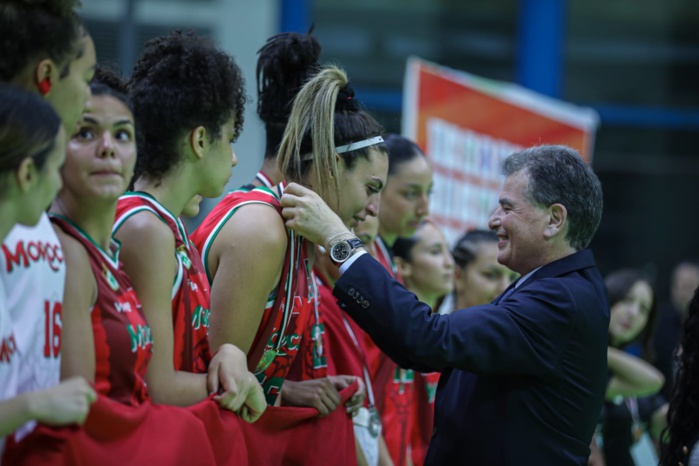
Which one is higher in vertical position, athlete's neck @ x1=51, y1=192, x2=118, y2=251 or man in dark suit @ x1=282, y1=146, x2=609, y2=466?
athlete's neck @ x1=51, y1=192, x2=118, y2=251

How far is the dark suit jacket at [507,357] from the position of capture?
9.29 ft

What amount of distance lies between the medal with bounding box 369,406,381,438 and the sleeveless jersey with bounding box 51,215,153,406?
1.44 m

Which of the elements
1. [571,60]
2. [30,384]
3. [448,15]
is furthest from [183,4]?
[30,384]

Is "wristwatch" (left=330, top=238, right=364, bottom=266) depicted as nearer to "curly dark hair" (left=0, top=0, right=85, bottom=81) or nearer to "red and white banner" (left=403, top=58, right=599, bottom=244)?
"curly dark hair" (left=0, top=0, right=85, bottom=81)

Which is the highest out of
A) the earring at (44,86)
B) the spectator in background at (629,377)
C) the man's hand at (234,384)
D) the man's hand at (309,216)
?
the earring at (44,86)

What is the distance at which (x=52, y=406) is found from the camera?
1.85 metres

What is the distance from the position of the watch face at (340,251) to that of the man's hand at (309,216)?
0.09 feet

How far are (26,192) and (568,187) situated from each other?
1753 mm

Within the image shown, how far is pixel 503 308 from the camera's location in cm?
292

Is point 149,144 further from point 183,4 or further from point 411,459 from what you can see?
point 183,4

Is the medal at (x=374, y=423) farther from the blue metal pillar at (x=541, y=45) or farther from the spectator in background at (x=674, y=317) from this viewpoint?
the blue metal pillar at (x=541, y=45)

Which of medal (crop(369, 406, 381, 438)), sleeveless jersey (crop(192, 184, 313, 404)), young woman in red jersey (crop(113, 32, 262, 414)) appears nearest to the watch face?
sleeveless jersey (crop(192, 184, 313, 404))

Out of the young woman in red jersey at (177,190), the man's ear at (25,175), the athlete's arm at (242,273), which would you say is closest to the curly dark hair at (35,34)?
the man's ear at (25,175)

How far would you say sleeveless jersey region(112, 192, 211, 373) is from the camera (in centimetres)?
237
